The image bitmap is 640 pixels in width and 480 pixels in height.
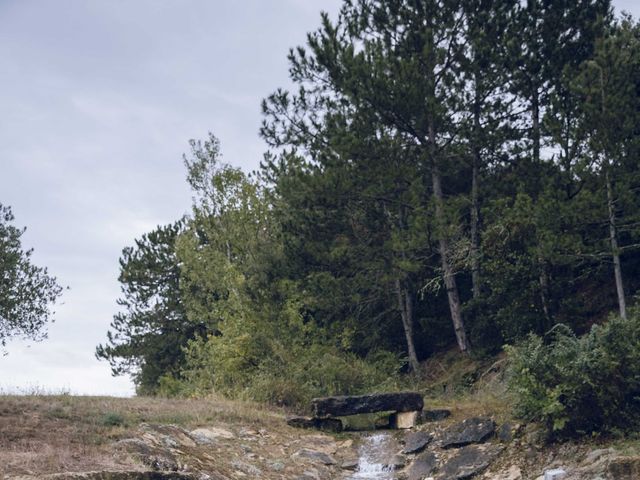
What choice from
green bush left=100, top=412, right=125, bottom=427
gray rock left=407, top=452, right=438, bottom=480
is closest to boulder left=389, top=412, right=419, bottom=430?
gray rock left=407, top=452, right=438, bottom=480

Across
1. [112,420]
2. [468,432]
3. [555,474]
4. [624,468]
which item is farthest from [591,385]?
[112,420]

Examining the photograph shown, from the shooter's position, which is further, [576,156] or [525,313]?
[525,313]

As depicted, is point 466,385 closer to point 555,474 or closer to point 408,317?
point 408,317

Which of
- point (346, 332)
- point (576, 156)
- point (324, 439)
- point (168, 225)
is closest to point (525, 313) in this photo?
point (576, 156)

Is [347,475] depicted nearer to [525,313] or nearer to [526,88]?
[525,313]

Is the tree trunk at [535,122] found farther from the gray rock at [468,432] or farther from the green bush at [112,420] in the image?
the green bush at [112,420]

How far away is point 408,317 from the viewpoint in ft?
93.1

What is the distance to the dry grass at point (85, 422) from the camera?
13008 mm

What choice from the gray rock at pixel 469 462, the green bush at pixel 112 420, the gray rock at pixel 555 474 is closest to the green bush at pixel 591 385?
the gray rock at pixel 555 474

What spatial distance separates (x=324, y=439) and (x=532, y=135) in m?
13.2

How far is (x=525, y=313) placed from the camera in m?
23.6

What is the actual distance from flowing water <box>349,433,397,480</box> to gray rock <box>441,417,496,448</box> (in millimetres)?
1252

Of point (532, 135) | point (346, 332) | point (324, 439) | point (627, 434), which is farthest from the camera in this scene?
point (346, 332)

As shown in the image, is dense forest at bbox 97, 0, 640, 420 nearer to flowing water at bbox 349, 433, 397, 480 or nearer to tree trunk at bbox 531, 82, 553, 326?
tree trunk at bbox 531, 82, 553, 326
